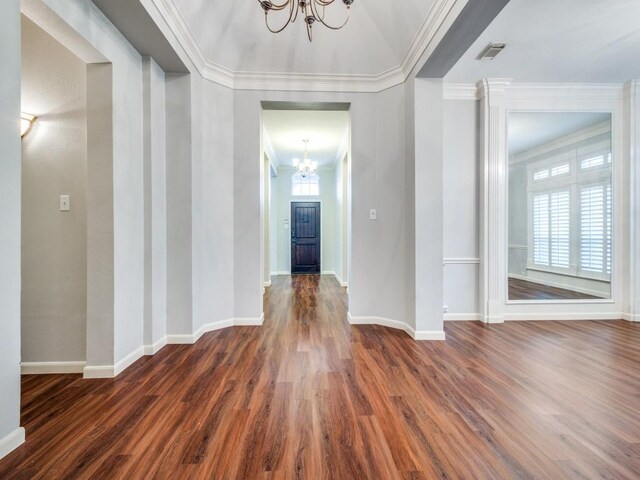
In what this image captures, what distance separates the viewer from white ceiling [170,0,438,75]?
2.64m

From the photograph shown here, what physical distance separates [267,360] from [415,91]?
2.96m

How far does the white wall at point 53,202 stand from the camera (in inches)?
84.9

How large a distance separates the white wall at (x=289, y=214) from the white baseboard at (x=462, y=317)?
15.1 ft

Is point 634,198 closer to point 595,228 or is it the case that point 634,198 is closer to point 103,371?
point 595,228

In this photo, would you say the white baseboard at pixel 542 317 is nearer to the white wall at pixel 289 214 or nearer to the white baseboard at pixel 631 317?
the white baseboard at pixel 631 317

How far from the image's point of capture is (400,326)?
3.18 m

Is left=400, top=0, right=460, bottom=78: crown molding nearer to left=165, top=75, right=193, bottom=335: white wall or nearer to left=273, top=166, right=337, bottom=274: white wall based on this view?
left=165, top=75, right=193, bottom=335: white wall

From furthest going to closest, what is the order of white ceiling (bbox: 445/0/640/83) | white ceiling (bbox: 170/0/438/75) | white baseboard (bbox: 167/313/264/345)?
white baseboard (bbox: 167/313/264/345), white ceiling (bbox: 170/0/438/75), white ceiling (bbox: 445/0/640/83)

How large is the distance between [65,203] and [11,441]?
156cm

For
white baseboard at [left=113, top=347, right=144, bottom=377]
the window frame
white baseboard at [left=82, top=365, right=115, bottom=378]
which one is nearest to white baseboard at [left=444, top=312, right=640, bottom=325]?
the window frame

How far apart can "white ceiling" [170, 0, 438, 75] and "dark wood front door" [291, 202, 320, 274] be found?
192 inches

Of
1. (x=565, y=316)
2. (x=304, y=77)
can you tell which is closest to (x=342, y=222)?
(x=304, y=77)

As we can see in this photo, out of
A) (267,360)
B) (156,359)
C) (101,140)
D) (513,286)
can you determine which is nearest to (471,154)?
(513,286)

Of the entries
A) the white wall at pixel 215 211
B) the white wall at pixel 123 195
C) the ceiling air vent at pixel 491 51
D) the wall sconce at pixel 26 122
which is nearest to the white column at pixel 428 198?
the ceiling air vent at pixel 491 51
